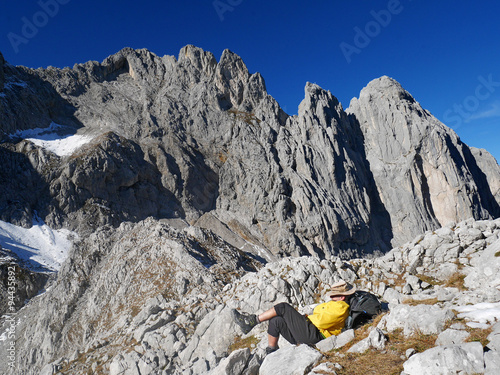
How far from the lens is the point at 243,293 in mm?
16875

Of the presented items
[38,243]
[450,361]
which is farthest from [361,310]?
[38,243]

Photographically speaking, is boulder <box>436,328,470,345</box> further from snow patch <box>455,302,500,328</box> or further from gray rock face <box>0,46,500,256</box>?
gray rock face <box>0,46,500,256</box>

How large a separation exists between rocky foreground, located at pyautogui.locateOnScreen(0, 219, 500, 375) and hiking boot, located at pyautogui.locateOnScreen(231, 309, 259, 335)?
12.6 inches

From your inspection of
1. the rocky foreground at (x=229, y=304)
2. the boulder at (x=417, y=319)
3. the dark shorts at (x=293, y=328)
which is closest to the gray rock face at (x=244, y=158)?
the rocky foreground at (x=229, y=304)

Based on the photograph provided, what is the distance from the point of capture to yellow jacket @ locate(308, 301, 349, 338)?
29.5 feet

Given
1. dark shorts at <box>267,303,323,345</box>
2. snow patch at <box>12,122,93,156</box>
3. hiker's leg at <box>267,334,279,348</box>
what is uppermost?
snow patch at <box>12,122,93,156</box>

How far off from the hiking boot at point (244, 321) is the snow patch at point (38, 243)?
2085 inches

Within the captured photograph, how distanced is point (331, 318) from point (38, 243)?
70.5m

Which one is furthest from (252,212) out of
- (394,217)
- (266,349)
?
(266,349)

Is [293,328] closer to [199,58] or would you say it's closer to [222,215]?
[222,215]

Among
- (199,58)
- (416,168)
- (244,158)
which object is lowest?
(244,158)

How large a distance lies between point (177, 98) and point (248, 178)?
40.4m

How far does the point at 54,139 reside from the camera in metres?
87.5

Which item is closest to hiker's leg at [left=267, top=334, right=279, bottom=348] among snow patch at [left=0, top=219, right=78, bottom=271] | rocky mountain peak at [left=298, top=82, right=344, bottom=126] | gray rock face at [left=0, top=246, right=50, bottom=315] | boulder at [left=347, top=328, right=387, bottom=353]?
boulder at [left=347, top=328, right=387, bottom=353]
